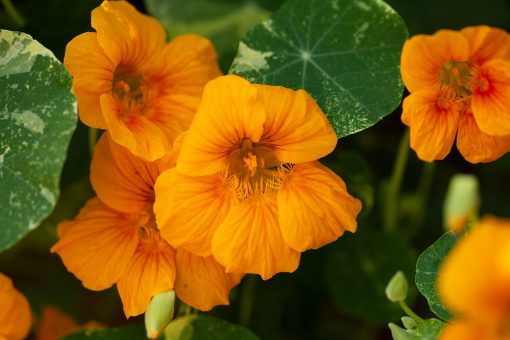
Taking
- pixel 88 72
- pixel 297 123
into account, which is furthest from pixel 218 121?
pixel 88 72

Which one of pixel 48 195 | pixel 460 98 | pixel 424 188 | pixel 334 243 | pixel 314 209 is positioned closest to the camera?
pixel 48 195

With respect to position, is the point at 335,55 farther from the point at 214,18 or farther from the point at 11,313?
the point at 11,313

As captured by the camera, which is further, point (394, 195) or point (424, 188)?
point (424, 188)

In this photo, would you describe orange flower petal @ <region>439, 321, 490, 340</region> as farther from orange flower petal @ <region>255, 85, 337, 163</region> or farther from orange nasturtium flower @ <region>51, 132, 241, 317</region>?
orange nasturtium flower @ <region>51, 132, 241, 317</region>

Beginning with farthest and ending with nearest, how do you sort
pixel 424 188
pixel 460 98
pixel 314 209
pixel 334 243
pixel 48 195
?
pixel 424 188 → pixel 334 243 → pixel 460 98 → pixel 314 209 → pixel 48 195

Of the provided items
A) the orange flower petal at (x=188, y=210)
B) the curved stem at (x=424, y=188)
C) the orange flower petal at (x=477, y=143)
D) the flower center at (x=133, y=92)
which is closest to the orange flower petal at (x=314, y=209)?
the orange flower petal at (x=188, y=210)
